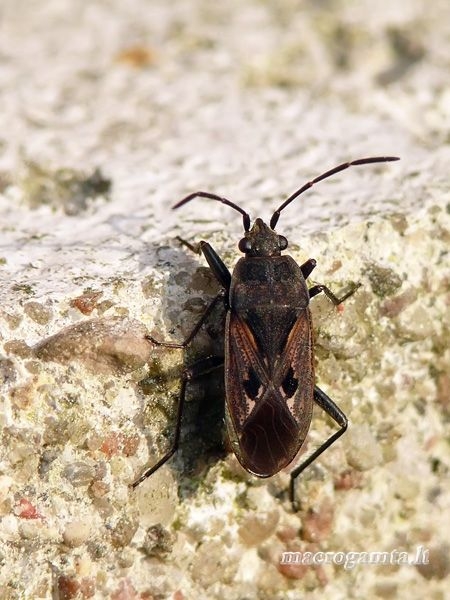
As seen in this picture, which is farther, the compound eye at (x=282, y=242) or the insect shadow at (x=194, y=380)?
the compound eye at (x=282, y=242)

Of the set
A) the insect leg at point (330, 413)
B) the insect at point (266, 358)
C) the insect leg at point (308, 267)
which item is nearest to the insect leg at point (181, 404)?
the insect at point (266, 358)

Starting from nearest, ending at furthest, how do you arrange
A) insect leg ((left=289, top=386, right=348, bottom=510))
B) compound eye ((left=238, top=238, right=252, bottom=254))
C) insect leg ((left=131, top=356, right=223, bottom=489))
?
insect leg ((left=131, top=356, right=223, bottom=489))
insect leg ((left=289, top=386, right=348, bottom=510))
compound eye ((left=238, top=238, right=252, bottom=254))

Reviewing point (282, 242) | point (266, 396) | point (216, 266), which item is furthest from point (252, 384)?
point (282, 242)

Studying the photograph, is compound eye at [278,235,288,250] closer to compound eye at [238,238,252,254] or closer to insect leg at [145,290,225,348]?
compound eye at [238,238,252,254]

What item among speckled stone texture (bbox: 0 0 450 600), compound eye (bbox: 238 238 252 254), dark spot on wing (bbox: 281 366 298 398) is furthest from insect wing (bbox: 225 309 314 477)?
compound eye (bbox: 238 238 252 254)

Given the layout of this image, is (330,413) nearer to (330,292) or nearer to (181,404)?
(330,292)

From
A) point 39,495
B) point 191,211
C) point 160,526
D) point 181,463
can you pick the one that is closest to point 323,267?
point 191,211

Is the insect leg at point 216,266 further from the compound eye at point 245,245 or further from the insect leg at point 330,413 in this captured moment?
the insect leg at point 330,413

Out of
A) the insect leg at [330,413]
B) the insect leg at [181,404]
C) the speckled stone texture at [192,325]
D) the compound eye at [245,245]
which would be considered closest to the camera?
the speckled stone texture at [192,325]
